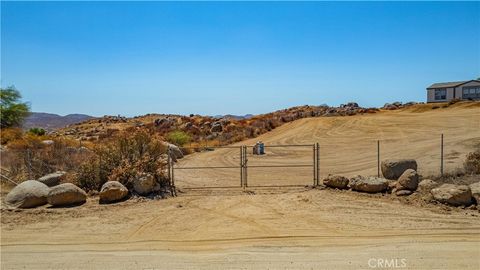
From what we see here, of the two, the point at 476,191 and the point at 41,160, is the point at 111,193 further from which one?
the point at 476,191

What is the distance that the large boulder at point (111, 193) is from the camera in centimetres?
1497

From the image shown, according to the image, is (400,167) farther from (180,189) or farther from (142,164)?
(142,164)

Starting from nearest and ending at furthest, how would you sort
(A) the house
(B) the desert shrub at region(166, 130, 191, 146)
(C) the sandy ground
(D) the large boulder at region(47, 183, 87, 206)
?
(C) the sandy ground → (D) the large boulder at region(47, 183, 87, 206) → (B) the desert shrub at region(166, 130, 191, 146) → (A) the house

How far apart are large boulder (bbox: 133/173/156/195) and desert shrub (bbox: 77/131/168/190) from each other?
1.01 feet

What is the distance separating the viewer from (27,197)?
48.3ft

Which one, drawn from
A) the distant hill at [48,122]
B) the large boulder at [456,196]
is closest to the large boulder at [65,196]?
the large boulder at [456,196]

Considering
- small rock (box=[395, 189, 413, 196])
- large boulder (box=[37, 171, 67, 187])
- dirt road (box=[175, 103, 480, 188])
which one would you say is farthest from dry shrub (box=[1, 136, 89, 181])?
small rock (box=[395, 189, 413, 196])

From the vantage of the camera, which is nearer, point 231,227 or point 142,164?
point 231,227

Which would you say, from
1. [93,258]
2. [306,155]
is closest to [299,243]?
[93,258]

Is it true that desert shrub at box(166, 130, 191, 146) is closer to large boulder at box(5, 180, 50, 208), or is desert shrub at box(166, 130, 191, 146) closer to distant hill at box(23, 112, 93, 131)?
distant hill at box(23, 112, 93, 131)

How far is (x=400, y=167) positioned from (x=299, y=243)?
864cm

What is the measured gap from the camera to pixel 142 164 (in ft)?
54.6

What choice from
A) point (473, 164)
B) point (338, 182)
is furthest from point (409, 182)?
point (473, 164)

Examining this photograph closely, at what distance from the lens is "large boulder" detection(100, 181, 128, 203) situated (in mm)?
14969
